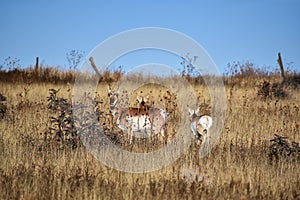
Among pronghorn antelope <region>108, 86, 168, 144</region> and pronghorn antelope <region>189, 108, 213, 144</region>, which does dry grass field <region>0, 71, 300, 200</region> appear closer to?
pronghorn antelope <region>108, 86, 168, 144</region>

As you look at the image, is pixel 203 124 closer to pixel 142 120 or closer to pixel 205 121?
pixel 205 121

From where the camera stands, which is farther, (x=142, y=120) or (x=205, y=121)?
(x=142, y=120)

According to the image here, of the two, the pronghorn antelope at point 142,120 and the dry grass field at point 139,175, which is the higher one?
the pronghorn antelope at point 142,120

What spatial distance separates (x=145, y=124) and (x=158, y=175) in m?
2.38

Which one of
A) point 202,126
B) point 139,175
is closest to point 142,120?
point 202,126

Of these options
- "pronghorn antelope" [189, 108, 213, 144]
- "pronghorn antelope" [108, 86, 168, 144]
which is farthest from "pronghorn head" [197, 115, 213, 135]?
"pronghorn antelope" [108, 86, 168, 144]

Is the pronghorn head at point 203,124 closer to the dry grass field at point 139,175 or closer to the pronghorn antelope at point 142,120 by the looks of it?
the dry grass field at point 139,175

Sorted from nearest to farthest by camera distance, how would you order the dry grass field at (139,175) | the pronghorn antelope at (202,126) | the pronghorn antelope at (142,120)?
the dry grass field at (139,175), the pronghorn antelope at (202,126), the pronghorn antelope at (142,120)

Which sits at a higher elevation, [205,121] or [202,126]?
[205,121]

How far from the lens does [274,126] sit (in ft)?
33.6

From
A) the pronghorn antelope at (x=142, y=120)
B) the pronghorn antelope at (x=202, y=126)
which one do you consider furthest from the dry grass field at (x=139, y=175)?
the pronghorn antelope at (x=202, y=126)

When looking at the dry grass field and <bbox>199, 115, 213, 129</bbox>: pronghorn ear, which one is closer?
the dry grass field

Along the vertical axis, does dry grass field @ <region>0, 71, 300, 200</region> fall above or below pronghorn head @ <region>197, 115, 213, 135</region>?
below

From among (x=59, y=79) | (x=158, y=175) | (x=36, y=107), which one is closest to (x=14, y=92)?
(x=36, y=107)
